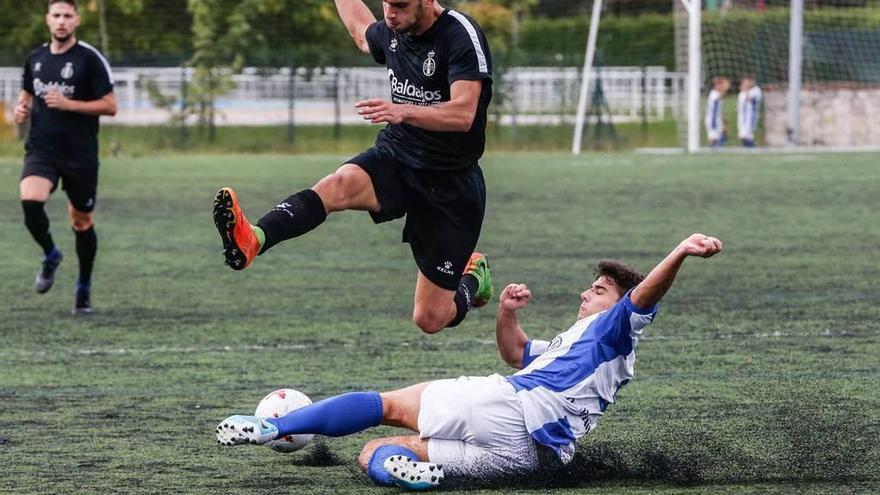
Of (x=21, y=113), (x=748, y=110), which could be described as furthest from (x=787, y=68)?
(x=21, y=113)

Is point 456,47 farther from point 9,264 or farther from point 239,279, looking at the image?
point 9,264

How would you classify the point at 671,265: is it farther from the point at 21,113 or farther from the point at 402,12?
the point at 21,113

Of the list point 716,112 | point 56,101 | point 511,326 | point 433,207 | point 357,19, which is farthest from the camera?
point 716,112

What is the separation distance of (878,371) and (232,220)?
387 cm

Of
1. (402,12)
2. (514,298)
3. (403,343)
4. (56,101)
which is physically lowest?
(403,343)

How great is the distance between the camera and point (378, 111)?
6242 millimetres

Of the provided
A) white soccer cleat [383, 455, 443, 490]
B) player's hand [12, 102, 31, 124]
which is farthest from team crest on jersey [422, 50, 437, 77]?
player's hand [12, 102, 31, 124]

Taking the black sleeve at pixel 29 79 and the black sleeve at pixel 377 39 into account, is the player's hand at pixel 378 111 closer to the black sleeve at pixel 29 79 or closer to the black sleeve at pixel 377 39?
the black sleeve at pixel 377 39

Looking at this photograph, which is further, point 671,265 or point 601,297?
point 601,297

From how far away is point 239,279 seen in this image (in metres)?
13.0

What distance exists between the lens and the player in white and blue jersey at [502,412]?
5730 mm

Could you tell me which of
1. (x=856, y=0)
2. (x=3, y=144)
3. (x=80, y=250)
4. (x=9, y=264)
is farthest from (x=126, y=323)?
(x=856, y=0)

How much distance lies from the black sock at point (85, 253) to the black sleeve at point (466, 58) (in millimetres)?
4995

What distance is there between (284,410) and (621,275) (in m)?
1.46
